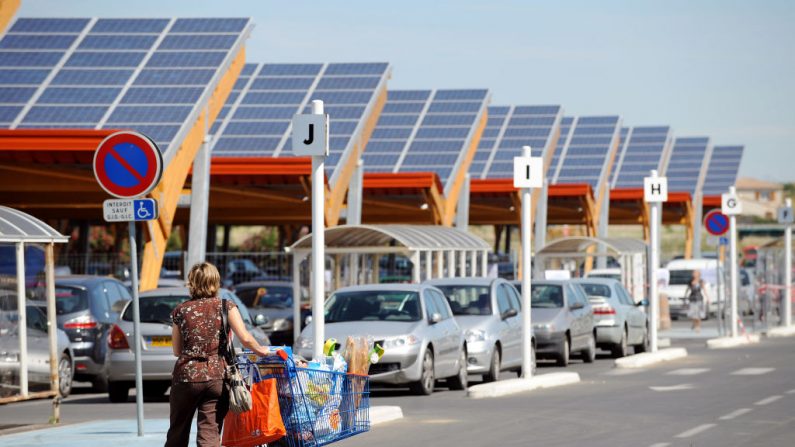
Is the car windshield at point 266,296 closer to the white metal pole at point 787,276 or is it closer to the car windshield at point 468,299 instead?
the car windshield at point 468,299

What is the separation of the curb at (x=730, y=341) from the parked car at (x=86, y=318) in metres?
15.0

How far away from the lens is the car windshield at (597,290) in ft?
102

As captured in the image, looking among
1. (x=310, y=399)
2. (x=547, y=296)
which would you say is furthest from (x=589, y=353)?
Result: (x=310, y=399)

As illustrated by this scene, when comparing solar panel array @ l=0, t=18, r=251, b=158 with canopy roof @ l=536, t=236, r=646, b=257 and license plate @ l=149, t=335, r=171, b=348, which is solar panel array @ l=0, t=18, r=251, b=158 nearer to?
license plate @ l=149, t=335, r=171, b=348

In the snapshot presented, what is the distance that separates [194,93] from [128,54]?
10.6 ft

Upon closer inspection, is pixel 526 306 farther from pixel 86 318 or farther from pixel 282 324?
pixel 282 324

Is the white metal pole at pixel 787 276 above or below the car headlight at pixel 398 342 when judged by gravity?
above

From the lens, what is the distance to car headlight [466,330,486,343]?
73.4 feet

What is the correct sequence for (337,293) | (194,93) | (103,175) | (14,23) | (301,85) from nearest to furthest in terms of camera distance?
1. (103,175)
2. (337,293)
3. (194,93)
4. (14,23)
5. (301,85)

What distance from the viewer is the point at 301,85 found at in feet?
131

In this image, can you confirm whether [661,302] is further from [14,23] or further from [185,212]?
[14,23]

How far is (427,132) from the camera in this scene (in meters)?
43.7

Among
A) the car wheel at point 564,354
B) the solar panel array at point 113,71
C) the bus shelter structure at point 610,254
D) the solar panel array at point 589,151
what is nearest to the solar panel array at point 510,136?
the solar panel array at point 589,151

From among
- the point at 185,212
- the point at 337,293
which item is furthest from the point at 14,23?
the point at 337,293
